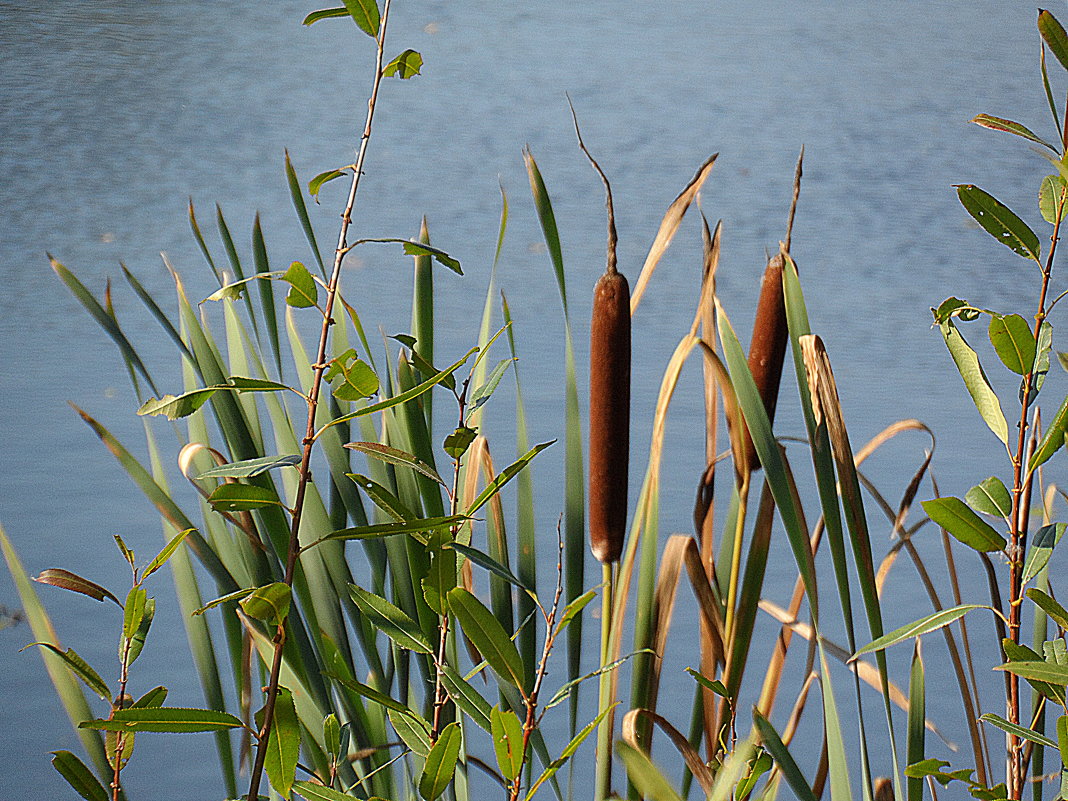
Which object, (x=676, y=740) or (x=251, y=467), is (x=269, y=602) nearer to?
(x=251, y=467)

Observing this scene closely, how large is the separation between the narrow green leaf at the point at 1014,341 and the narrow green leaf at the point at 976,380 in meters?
0.02

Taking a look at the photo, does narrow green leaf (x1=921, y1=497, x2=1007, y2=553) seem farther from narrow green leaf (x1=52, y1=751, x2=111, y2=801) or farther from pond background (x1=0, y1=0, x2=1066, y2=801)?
pond background (x1=0, y1=0, x2=1066, y2=801)

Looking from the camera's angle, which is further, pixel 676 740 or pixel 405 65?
pixel 676 740

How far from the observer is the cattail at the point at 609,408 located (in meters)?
0.36

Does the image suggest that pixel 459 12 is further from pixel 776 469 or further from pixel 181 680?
pixel 776 469

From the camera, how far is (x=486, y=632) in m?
0.24

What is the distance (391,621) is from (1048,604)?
0.16 metres

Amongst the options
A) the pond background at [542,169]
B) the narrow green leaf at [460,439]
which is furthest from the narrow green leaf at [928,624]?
the pond background at [542,169]

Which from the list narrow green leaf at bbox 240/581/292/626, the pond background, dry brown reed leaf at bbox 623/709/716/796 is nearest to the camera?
narrow green leaf at bbox 240/581/292/626

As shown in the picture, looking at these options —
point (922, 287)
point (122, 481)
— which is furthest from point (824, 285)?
point (122, 481)

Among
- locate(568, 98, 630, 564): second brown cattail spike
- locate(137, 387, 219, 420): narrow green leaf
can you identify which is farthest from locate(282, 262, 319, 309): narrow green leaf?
locate(568, 98, 630, 564): second brown cattail spike

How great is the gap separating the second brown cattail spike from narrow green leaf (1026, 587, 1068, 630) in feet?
0.51

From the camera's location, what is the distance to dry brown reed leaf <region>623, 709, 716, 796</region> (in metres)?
0.34

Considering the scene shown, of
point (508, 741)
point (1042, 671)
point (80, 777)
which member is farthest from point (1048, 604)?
point (80, 777)
